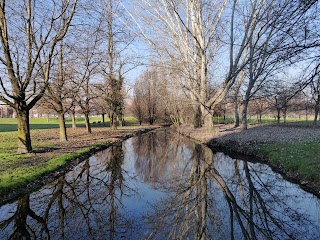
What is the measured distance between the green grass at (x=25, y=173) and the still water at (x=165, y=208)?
2.04 ft

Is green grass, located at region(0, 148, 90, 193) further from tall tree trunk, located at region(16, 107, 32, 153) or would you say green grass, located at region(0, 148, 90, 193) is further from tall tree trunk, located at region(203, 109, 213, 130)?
tall tree trunk, located at region(203, 109, 213, 130)

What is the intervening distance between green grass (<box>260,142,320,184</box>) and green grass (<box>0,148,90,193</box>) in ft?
28.5

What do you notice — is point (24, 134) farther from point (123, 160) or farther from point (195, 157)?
point (195, 157)

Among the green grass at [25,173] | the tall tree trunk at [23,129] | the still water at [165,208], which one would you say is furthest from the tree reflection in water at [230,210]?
the tall tree trunk at [23,129]

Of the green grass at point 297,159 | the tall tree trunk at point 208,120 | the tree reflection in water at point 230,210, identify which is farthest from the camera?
the tall tree trunk at point 208,120

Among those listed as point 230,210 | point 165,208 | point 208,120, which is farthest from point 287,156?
point 208,120

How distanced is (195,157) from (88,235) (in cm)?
941

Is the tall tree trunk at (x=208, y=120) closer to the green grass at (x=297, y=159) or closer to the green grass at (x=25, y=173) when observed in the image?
the green grass at (x=297, y=159)

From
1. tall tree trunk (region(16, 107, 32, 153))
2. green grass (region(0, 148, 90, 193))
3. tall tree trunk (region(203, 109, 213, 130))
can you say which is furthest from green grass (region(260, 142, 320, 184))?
tall tree trunk (region(16, 107, 32, 153))

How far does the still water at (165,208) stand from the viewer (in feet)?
17.1

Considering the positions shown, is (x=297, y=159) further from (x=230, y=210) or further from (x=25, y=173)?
(x=25, y=173)

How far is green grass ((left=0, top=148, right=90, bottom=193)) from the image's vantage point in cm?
746

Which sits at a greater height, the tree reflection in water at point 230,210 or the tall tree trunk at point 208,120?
the tall tree trunk at point 208,120

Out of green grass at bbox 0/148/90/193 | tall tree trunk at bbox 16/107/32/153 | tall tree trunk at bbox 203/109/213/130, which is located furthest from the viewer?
tall tree trunk at bbox 203/109/213/130
